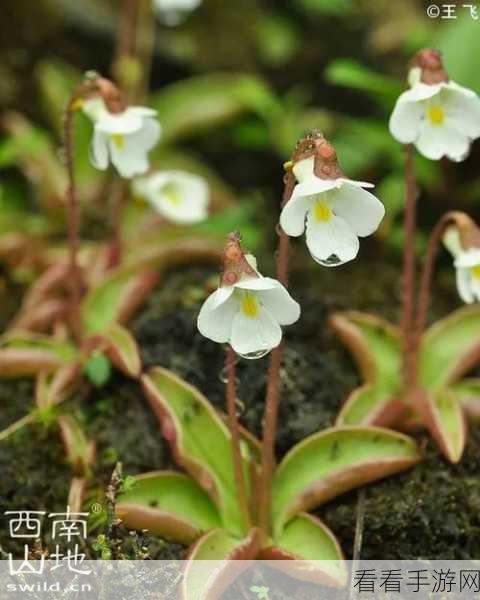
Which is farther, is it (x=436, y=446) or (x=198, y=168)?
(x=198, y=168)

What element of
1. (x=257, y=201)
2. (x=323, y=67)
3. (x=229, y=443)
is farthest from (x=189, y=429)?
(x=323, y=67)

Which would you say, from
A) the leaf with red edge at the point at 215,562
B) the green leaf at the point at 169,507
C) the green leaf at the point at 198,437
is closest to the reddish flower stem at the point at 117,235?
the green leaf at the point at 198,437

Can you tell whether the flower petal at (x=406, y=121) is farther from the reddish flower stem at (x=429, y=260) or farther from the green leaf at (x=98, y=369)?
the green leaf at (x=98, y=369)

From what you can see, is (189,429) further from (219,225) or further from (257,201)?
(257,201)

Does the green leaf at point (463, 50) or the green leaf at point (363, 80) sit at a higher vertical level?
the green leaf at point (463, 50)

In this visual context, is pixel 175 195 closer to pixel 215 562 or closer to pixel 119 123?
pixel 119 123

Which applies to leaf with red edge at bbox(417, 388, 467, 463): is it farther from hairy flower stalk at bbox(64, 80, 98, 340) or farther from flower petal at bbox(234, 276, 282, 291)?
hairy flower stalk at bbox(64, 80, 98, 340)
